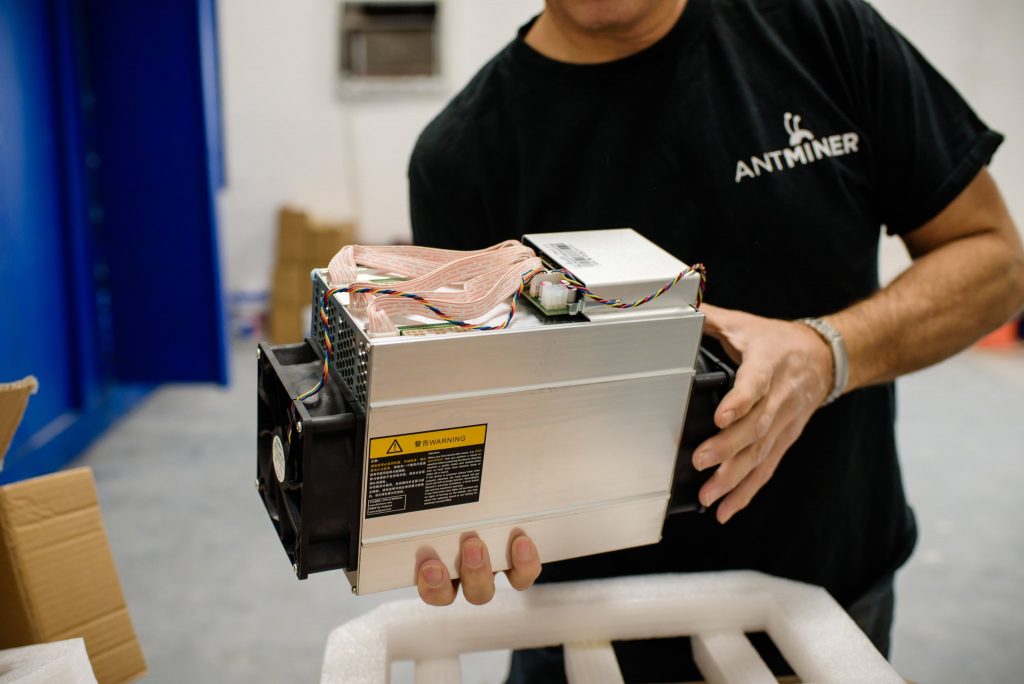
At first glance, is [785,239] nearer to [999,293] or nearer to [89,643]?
[999,293]

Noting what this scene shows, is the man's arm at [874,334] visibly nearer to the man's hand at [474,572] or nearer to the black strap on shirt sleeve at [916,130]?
the black strap on shirt sleeve at [916,130]

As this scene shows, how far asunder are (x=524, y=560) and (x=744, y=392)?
22 cm

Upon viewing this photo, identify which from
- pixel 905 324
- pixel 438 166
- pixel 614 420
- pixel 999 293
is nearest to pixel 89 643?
pixel 614 420

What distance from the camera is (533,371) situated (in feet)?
1.93

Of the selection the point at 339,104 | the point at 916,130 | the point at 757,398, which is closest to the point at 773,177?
the point at 916,130

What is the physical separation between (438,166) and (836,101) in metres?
0.44

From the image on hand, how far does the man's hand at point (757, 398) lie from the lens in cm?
68

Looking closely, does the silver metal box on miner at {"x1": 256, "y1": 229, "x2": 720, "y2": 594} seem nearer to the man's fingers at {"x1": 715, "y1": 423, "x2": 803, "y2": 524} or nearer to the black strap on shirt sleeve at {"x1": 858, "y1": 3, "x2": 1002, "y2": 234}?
the man's fingers at {"x1": 715, "y1": 423, "x2": 803, "y2": 524}

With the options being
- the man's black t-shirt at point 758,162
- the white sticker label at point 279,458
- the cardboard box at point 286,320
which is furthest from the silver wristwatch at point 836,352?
the cardboard box at point 286,320

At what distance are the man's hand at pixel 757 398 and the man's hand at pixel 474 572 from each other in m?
0.16

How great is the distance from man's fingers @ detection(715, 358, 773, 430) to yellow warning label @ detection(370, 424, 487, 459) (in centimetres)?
19

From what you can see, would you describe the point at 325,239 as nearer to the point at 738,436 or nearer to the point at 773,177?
the point at 773,177

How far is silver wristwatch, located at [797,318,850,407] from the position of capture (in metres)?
0.80

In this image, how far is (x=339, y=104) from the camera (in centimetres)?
391
